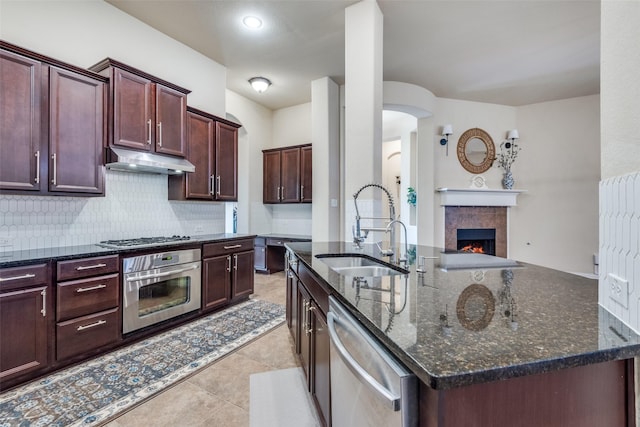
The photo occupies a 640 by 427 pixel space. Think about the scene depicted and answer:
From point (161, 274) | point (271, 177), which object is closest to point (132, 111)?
point (161, 274)

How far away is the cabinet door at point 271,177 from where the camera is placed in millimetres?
5422

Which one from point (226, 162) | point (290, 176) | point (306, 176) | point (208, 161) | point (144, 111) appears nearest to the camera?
point (144, 111)

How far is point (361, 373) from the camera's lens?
84cm

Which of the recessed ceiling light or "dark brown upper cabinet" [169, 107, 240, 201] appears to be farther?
"dark brown upper cabinet" [169, 107, 240, 201]

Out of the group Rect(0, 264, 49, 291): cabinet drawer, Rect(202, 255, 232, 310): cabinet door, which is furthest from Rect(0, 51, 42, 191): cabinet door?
Rect(202, 255, 232, 310): cabinet door

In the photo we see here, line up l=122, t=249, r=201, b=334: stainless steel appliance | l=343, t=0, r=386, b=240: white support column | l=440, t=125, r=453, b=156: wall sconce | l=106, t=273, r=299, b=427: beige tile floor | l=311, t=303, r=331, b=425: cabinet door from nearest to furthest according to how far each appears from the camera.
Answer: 1. l=311, t=303, r=331, b=425: cabinet door
2. l=106, t=273, r=299, b=427: beige tile floor
3. l=122, t=249, r=201, b=334: stainless steel appliance
4. l=343, t=0, r=386, b=240: white support column
5. l=440, t=125, r=453, b=156: wall sconce

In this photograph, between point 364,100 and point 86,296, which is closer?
point 86,296

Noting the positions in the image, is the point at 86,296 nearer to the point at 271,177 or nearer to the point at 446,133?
the point at 271,177

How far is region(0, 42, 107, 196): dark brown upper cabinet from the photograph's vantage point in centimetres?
207

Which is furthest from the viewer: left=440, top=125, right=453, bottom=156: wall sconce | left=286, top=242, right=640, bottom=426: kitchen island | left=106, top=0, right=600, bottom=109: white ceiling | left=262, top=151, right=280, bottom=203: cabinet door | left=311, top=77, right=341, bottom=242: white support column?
left=262, top=151, right=280, bottom=203: cabinet door

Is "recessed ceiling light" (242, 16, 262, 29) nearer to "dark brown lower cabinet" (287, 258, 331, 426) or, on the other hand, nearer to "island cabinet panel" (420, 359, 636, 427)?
"dark brown lower cabinet" (287, 258, 331, 426)

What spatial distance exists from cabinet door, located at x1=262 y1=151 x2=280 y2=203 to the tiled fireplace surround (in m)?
3.12

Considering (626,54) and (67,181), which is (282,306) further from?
(626,54)

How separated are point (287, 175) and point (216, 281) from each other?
8.27 ft
